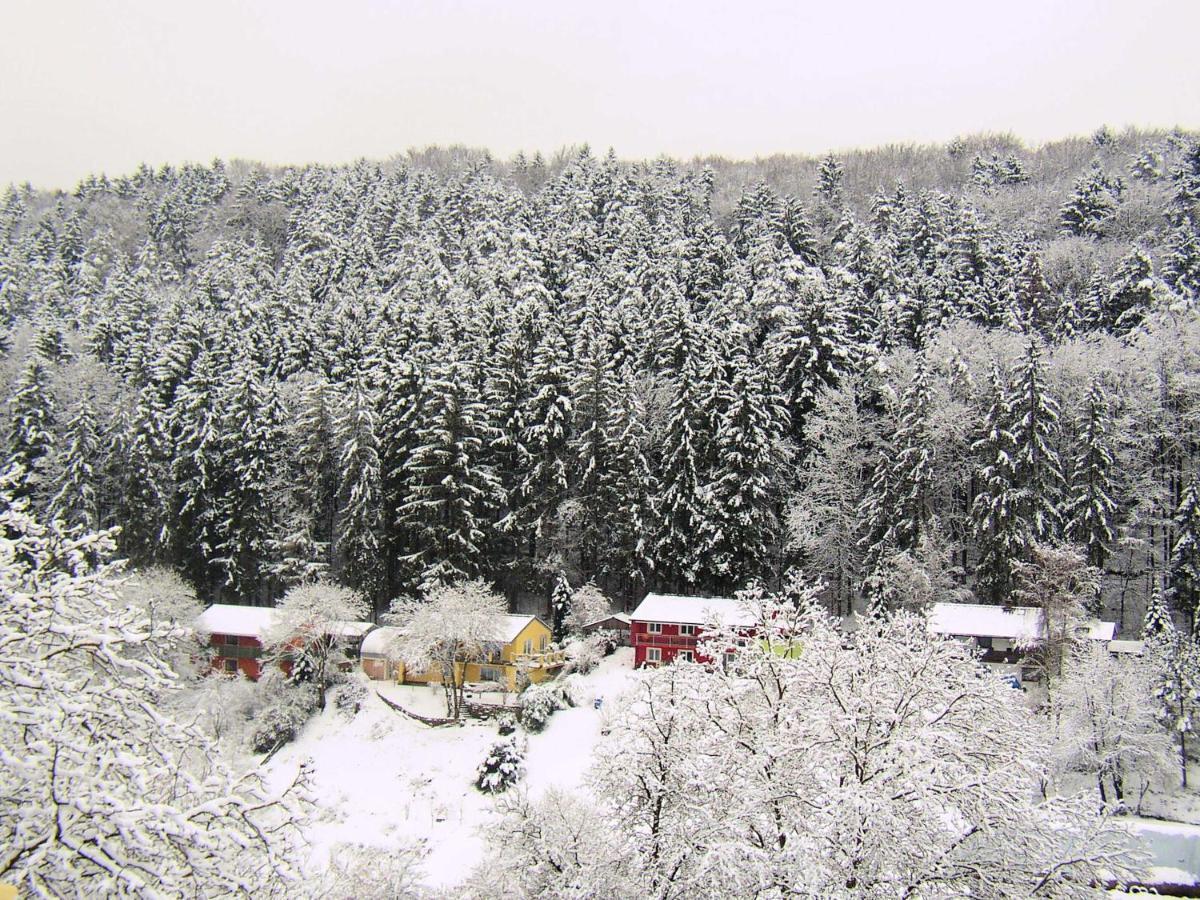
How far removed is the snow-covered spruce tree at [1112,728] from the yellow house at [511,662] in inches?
862

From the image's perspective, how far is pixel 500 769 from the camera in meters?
31.5

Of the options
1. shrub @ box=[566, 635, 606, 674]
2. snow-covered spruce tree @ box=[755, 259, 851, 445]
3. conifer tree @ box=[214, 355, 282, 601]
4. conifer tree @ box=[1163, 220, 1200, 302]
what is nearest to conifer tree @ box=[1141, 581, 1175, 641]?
snow-covered spruce tree @ box=[755, 259, 851, 445]

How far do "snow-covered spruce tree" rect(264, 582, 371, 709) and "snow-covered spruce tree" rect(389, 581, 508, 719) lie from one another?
9.71 ft

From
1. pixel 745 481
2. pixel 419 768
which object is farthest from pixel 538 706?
pixel 745 481

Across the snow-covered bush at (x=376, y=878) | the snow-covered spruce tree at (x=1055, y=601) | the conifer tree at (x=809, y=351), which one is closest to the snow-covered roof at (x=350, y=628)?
the snow-covered bush at (x=376, y=878)

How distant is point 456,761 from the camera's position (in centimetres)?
3397

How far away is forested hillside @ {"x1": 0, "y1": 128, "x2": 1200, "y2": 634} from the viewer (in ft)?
133

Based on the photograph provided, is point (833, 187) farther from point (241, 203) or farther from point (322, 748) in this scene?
point (322, 748)

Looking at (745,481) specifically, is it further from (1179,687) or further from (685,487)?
(1179,687)

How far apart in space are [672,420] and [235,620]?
2553 centimetres

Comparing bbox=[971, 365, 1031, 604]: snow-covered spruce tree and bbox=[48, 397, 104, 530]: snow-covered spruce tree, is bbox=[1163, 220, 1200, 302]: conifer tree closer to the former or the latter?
bbox=[971, 365, 1031, 604]: snow-covered spruce tree

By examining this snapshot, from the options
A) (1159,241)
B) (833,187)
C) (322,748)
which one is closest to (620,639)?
(322,748)

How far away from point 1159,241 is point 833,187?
97.7 ft

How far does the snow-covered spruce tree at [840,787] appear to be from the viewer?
10.9 metres
